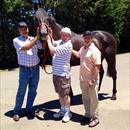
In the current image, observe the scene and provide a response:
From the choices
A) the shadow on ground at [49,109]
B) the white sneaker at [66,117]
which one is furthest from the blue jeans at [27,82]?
the white sneaker at [66,117]

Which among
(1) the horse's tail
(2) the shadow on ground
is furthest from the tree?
(1) the horse's tail

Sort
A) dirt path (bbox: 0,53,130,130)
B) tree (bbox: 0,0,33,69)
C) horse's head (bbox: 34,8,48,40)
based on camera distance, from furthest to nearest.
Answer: tree (bbox: 0,0,33,69), horse's head (bbox: 34,8,48,40), dirt path (bbox: 0,53,130,130)

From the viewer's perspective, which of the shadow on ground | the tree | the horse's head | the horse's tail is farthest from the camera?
the tree

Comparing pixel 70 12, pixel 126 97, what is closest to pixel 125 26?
pixel 70 12

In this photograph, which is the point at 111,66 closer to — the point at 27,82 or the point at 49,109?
the point at 49,109

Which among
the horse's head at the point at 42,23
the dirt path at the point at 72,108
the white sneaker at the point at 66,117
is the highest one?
the horse's head at the point at 42,23

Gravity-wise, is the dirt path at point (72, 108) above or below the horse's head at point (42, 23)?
below

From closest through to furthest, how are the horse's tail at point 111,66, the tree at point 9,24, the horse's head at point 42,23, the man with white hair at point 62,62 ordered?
the man with white hair at point 62,62 → the horse's head at point 42,23 → the horse's tail at point 111,66 → the tree at point 9,24

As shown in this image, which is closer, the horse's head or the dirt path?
the dirt path

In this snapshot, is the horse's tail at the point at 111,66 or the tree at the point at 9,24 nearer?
the horse's tail at the point at 111,66

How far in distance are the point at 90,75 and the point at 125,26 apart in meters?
13.4

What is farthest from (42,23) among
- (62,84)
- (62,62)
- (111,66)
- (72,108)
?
(111,66)

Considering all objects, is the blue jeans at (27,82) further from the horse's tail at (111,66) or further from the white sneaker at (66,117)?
the horse's tail at (111,66)

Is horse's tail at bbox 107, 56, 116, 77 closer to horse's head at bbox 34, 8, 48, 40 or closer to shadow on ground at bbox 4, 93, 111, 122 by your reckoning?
shadow on ground at bbox 4, 93, 111, 122
